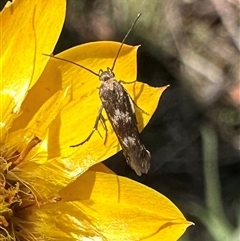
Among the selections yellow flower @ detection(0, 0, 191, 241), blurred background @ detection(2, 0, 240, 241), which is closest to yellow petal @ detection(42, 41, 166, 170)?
yellow flower @ detection(0, 0, 191, 241)

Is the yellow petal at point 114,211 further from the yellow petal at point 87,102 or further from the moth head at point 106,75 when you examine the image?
the moth head at point 106,75

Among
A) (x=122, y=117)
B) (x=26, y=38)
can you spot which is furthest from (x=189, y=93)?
(x=26, y=38)

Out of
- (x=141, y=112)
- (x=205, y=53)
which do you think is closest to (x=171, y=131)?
(x=205, y=53)

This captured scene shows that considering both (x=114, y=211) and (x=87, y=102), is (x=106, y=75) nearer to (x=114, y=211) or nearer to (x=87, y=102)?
(x=87, y=102)

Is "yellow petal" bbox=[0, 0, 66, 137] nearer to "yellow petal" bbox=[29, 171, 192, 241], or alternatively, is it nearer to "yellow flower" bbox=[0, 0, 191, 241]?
"yellow flower" bbox=[0, 0, 191, 241]

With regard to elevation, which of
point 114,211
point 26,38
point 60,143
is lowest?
point 114,211

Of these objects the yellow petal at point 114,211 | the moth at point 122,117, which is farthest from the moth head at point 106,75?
the yellow petal at point 114,211
